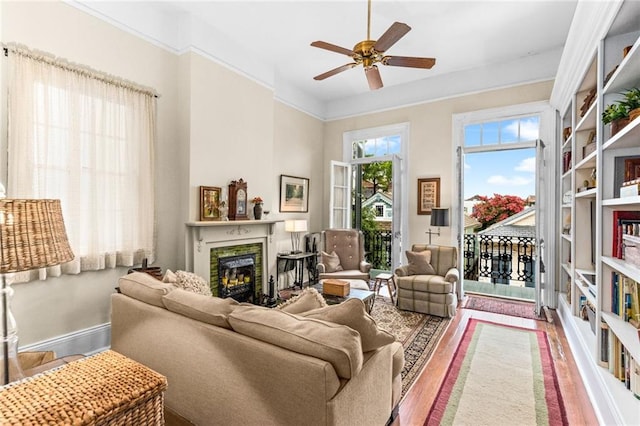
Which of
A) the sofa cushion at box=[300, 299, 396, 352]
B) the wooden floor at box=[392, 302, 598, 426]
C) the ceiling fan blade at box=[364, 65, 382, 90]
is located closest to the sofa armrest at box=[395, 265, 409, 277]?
the wooden floor at box=[392, 302, 598, 426]

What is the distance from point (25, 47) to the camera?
2.49 metres

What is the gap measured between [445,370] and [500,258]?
4.33 metres

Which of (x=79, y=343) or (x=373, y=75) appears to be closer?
(x=79, y=343)

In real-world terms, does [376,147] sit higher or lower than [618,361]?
higher

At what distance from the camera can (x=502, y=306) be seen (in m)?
4.48

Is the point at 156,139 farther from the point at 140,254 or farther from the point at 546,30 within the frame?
the point at 546,30

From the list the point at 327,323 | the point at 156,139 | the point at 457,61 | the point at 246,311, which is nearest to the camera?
the point at 327,323

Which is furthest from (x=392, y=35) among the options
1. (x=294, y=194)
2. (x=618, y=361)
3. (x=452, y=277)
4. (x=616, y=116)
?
(x=294, y=194)

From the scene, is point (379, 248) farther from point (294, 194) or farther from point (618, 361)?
point (618, 361)

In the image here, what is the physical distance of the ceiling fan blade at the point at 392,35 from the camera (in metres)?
2.39

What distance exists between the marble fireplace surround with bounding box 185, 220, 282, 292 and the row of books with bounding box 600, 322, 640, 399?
3.67m

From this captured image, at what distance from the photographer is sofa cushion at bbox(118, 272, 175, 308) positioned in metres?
2.04

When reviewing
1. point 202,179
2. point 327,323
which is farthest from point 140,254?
point 327,323

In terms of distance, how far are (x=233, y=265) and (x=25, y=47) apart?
2.87 meters
